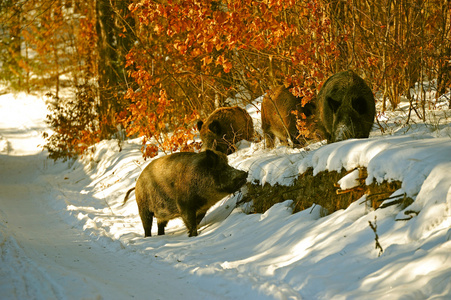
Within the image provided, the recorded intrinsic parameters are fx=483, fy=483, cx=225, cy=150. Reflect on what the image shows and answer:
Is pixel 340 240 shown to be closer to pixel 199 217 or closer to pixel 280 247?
pixel 280 247

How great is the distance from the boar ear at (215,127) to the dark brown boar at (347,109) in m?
3.98

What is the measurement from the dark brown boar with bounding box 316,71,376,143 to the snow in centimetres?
63

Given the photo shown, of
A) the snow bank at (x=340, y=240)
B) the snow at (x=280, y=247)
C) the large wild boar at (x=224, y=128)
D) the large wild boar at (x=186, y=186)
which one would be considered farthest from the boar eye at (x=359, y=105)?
the large wild boar at (x=224, y=128)

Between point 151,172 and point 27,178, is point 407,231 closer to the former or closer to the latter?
point 151,172

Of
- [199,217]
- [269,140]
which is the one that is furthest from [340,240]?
[269,140]

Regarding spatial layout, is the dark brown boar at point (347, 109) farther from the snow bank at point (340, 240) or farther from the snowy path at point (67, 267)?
the snowy path at point (67, 267)

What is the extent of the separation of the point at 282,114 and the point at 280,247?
4970mm

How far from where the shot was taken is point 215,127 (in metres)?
11.0

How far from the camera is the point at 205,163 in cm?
754

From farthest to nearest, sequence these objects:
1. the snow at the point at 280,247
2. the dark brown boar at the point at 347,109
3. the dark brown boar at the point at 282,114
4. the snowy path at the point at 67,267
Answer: the dark brown boar at the point at 282,114 → the dark brown boar at the point at 347,109 → the snowy path at the point at 67,267 → the snow at the point at 280,247

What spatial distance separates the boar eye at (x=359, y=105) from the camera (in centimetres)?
679

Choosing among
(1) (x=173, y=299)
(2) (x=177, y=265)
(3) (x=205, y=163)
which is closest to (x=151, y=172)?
(3) (x=205, y=163)

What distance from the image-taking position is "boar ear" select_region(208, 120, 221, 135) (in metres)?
11.0

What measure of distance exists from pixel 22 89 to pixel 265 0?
1273 inches
